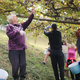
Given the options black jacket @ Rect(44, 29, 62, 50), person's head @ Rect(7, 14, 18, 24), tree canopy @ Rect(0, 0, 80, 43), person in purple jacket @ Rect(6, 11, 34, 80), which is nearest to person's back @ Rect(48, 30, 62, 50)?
black jacket @ Rect(44, 29, 62, 50)

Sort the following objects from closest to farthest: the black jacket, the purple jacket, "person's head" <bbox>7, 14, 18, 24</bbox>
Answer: the purple jacket, "person's head" <bbox>7, 14, 18, 24</bbox>, the black jacket

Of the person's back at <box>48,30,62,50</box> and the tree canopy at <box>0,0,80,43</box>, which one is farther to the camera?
the person's back at <box>48,30,62,50</box>

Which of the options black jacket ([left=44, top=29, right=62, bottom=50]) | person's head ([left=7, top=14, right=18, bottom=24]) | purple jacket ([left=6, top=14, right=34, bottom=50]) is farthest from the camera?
black jacket ([left=44, top=29, right=62, bottom=50])

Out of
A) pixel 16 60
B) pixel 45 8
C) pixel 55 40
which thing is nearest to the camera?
pixel 16 60

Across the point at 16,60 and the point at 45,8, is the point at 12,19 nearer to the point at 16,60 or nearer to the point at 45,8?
the point at 16,60

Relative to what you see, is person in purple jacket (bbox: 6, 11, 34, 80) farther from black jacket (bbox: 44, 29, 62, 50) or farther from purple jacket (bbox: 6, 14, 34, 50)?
black jacket (bbox: 44, 29, 62, 50)

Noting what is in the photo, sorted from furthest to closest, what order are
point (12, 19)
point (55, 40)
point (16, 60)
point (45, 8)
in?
point (45, 8)
point (55, 40)
point (12, 19)
point (16, 60)

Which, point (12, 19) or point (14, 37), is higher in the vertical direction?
point (12, 19)

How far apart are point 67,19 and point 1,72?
97.6 inches

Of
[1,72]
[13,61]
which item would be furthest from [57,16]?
[1,72]

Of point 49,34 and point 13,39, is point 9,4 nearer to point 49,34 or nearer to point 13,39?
point 13,39

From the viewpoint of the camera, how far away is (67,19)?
3.42m

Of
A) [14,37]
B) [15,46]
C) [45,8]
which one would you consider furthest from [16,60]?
[45,8]

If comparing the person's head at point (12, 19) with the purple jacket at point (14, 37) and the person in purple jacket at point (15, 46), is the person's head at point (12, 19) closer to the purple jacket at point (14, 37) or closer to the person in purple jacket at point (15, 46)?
the person in purple jacket at point (15, 46)
